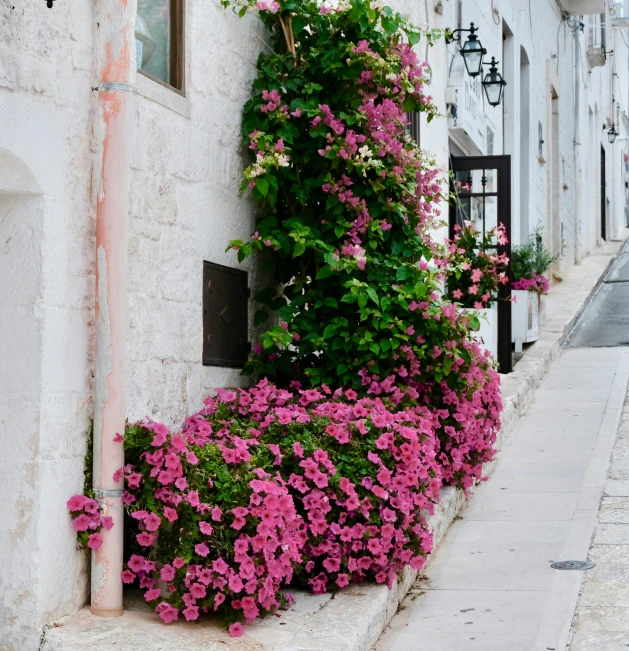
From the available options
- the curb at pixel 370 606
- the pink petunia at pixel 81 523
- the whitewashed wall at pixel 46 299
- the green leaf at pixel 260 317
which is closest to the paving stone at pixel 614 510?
the curb at pixel 370 606

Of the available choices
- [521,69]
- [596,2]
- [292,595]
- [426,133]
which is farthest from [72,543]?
[596,2]

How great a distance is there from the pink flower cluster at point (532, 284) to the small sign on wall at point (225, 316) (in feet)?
22.3

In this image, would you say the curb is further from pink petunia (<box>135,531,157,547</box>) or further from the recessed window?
the recessed window

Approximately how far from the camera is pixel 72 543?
4105 mm

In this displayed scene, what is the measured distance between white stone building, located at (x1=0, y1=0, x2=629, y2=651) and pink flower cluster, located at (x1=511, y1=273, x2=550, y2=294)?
22.0 feet

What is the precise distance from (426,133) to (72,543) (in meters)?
6.68

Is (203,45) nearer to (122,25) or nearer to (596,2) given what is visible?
(122,25)

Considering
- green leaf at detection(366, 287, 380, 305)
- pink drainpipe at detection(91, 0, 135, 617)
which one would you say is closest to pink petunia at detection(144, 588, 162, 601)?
pink drainpipe at detection(91, 0, 135, 617)

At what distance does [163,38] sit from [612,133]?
79.8 feet

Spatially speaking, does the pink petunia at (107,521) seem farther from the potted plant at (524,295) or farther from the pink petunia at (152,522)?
the potted plant at (524,295)

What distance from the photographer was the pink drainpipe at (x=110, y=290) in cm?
415

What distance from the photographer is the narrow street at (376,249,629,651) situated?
4523 millimetres

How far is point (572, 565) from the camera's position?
211 inches

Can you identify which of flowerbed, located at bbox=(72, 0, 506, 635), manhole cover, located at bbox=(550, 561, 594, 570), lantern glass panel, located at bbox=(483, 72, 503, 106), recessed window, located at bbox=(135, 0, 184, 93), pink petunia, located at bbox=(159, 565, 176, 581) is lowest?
manhole cover, located at bbox=(550, 561, 594, 570)
